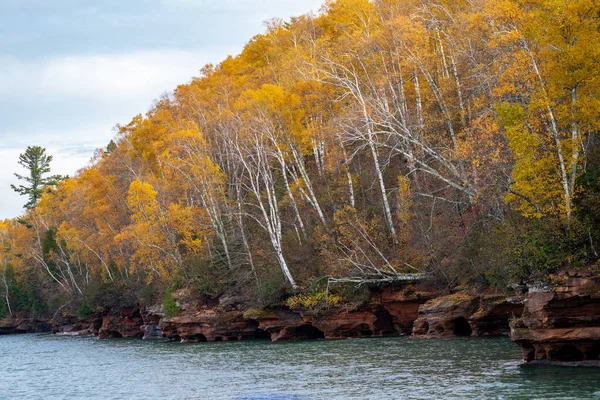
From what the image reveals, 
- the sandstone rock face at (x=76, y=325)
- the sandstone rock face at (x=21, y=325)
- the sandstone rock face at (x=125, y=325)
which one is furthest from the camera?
the sandstone rock face at (x=21, y=325)

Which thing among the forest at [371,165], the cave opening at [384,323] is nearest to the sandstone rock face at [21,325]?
the forest at [371,165]

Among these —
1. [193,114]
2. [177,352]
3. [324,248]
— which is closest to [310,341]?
[324,248]

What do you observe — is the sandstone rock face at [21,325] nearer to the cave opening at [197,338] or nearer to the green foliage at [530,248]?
the cave opening at [197,338]

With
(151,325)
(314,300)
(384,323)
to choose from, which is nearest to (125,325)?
(151,325)

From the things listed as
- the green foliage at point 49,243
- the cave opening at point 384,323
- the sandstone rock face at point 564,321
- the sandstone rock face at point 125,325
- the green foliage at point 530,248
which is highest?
the green foliage at point 49,243

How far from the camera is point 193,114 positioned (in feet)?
195

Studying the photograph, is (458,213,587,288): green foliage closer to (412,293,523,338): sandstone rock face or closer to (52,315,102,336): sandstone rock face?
(412,293,523,338): sandstone rock face

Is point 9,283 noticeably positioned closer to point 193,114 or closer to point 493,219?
point 193,114

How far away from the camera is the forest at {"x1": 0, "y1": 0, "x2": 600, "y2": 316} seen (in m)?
23.8

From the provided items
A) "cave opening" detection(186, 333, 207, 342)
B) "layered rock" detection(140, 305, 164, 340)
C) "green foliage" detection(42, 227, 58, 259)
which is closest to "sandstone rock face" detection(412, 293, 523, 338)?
"cave opening" detection(186, 333, 207, 342)

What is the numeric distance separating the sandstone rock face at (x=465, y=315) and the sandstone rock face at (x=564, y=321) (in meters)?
7.58

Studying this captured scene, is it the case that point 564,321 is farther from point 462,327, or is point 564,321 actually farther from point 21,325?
point 21,325

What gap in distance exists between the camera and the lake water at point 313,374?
→ 1944 centimetres

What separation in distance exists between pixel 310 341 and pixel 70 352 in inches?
767
